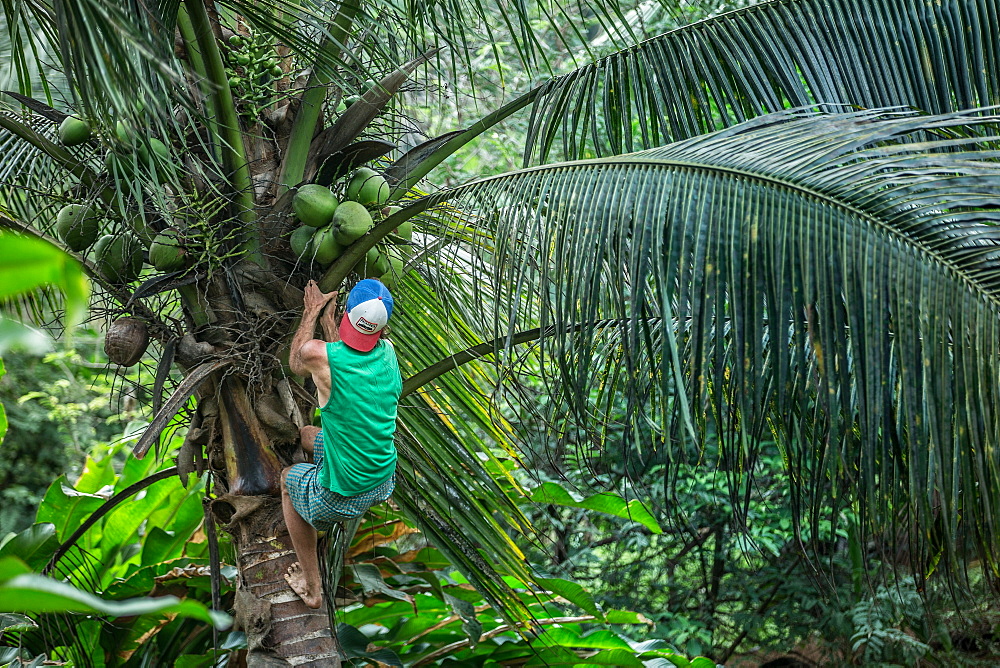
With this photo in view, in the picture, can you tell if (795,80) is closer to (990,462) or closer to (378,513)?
(990,462)

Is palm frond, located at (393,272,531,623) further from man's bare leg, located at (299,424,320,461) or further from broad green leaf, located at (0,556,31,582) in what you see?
broad green leaf, located at (0,556,31,582)

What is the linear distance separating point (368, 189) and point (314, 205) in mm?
172

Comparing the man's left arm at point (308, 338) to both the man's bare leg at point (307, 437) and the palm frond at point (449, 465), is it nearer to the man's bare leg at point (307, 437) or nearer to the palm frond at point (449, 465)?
the man's bare leg at point (307, 437)

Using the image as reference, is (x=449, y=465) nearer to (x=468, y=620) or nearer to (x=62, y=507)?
(x=468, y=620)

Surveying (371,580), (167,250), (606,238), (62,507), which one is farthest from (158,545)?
(606,238)

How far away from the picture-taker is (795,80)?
8.12 feet

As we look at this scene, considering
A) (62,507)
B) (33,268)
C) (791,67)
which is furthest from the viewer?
(62,507)

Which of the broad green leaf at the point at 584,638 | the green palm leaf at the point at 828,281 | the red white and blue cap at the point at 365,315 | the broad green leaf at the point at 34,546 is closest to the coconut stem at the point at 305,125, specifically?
the red white and blue cap at the point at 365,315

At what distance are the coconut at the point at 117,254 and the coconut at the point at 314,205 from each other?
0.47 metres

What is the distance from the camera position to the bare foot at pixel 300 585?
2311mm

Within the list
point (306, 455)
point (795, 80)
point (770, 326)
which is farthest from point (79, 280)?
point (795, 80)

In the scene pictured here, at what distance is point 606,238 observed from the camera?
74.0 inches

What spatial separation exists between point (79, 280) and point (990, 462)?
1.54m

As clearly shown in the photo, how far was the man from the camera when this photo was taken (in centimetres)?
214
